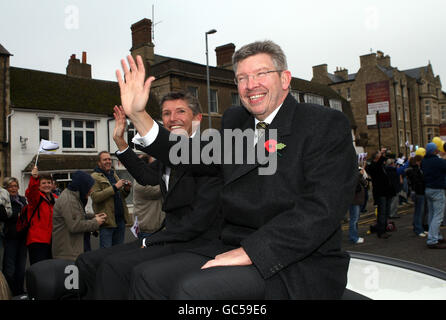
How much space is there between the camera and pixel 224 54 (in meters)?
29.7

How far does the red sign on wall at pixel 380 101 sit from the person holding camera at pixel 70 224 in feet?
112

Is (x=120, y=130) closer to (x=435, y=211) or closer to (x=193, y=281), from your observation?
(x=193, y=281)

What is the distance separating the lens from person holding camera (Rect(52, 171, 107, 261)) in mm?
5312

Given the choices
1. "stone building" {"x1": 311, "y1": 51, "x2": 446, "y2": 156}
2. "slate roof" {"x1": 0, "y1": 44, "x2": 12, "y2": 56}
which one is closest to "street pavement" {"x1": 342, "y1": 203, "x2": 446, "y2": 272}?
"slate roof" {"x1": 0, "y1": 44, "x2": 12, "y2": 56}

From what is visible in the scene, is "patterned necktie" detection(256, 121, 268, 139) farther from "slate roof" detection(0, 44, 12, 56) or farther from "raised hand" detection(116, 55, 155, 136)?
"slate roof" detection(0, 44, 12, 56)

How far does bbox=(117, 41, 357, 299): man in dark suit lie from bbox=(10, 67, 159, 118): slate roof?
19.1 metres

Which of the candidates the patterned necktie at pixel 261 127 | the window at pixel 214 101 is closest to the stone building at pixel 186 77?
the window at pixel 214 101

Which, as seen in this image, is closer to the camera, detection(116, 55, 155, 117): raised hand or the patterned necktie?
detection(116, 55, 155, 117): raised hand

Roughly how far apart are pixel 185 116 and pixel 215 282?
178cm

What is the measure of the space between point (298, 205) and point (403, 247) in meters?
7.01

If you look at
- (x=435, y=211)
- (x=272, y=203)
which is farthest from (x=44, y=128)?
(x=272, y=203)

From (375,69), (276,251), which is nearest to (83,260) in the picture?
(276,251)

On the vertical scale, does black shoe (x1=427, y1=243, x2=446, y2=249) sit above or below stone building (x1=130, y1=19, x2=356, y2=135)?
below
